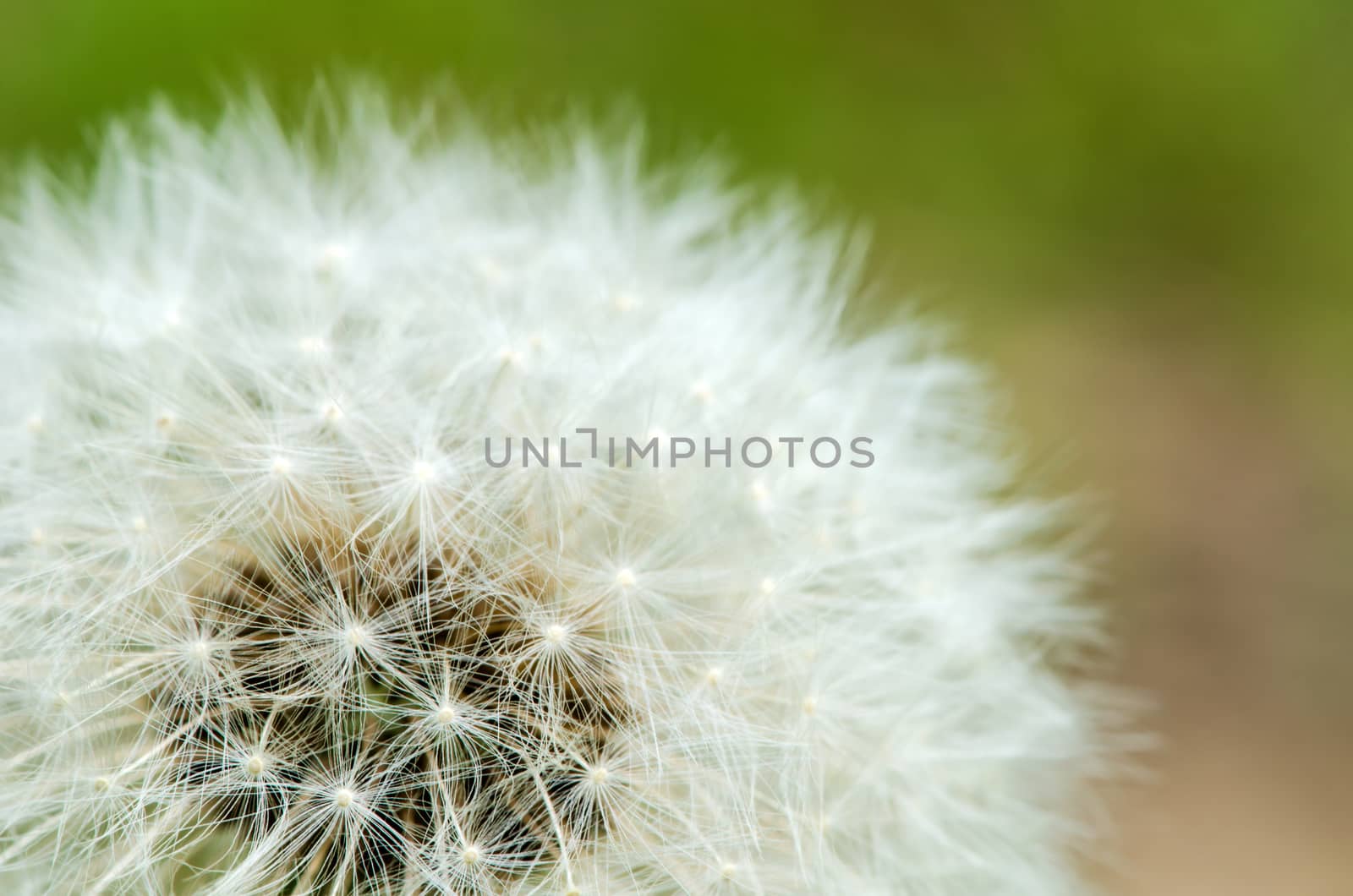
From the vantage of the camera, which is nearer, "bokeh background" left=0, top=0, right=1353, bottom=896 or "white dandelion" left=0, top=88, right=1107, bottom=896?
"white dandelion" left=0, top=88, right=1107, bottom=896

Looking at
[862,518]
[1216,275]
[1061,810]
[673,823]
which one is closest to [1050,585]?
[1061,810]

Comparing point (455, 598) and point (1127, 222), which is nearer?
point (455, 598)

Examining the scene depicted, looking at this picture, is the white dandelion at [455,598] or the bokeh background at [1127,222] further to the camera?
the bokeh background at [1127,222]

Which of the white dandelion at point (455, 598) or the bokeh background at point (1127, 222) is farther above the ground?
the bokeh background at point (1127, 222)

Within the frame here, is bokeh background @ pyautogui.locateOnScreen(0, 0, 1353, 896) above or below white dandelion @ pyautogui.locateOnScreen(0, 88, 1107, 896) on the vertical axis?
above
